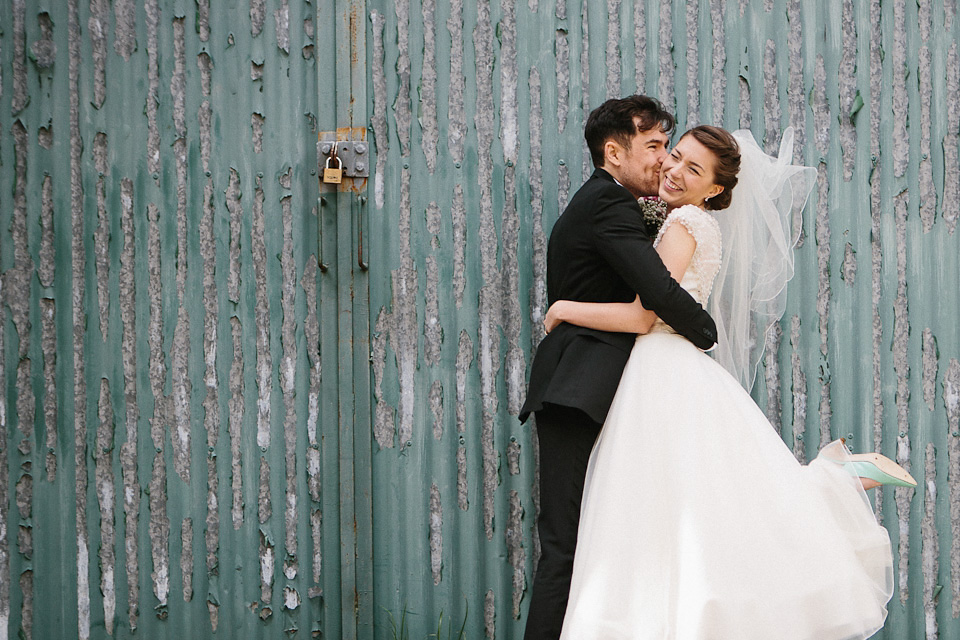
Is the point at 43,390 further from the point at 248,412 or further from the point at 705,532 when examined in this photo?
the point at 705,532

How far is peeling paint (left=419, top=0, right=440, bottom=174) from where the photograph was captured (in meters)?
2.84

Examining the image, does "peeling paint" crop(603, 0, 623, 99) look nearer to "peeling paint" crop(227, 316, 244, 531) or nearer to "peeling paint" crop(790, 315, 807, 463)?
"peeling paint" crop(790, 315, 807, 463)

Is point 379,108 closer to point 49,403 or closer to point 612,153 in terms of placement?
point 612,153

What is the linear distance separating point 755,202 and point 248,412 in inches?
76.0

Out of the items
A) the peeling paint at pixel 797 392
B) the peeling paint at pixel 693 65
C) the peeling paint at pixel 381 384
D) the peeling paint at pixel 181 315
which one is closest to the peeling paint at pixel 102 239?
the peeling paint at pixel 181 315

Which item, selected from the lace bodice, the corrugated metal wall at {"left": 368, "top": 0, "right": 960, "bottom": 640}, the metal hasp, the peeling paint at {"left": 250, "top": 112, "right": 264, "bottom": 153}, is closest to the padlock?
the metal hasp

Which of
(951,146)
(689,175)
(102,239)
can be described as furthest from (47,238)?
(951,146)

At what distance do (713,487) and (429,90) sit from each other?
5.63 feet

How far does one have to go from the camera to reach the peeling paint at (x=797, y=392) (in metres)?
2.85

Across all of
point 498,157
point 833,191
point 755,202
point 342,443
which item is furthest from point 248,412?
point 833,191

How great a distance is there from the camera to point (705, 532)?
2.12m

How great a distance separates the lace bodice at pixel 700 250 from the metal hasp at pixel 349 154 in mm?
1123

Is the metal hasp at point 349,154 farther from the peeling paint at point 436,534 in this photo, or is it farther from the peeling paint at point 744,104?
the peeling paint at point 744,104

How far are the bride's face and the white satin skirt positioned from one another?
0.52 metres
